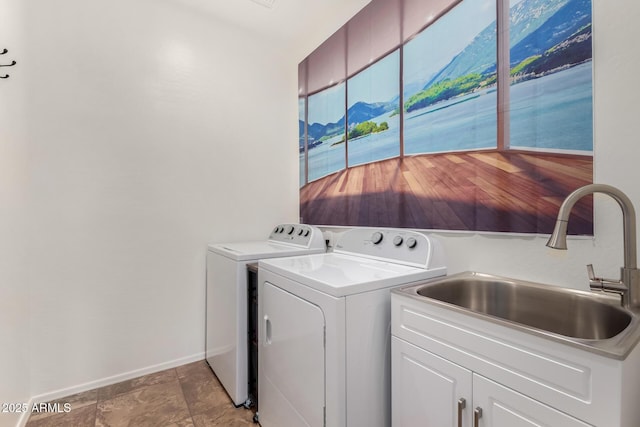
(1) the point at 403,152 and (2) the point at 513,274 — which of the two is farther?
(1) the point at 403,152

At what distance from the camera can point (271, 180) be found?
9.11 feet

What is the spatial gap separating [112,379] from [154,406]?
1.63ft

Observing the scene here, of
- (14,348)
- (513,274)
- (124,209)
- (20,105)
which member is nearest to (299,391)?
(513,274)

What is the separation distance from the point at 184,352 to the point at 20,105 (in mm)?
2041

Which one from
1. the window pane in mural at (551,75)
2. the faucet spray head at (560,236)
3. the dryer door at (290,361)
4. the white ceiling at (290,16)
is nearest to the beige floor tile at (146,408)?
the dryer door at (290,361)

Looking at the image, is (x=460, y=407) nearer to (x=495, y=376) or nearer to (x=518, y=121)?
(x=495, y=376)

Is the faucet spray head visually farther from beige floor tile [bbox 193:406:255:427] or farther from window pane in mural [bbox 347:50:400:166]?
beige floor tile [bbox 193:406:255:427]

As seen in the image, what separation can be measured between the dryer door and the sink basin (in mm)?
496

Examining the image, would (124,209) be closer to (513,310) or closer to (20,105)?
(20,105)

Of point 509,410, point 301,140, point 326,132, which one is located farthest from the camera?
point 301,140

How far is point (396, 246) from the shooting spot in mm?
1576

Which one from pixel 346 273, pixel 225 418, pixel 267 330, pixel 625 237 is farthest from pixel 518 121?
pixel 225 418

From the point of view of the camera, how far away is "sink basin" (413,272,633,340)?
99cm

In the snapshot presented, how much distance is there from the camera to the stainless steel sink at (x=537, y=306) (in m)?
0.89
